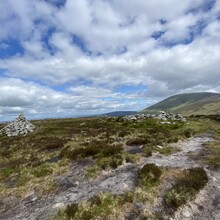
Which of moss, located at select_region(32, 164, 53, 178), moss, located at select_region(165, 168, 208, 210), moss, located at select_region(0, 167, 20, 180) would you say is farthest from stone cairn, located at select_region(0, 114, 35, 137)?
moss, located at select_region(165, 168, 208, 210)

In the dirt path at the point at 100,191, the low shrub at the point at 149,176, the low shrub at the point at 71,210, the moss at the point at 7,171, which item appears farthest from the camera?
the moss at the point at 7,171

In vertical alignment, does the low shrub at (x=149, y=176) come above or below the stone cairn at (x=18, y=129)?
below

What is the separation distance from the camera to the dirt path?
10.9 m

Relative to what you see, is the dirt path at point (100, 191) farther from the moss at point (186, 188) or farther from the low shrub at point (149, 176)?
the low shrub at point (149, 176)

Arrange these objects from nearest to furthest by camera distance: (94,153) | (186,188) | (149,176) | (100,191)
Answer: (186,188) → (100,191) → (149,176) → (94,153)

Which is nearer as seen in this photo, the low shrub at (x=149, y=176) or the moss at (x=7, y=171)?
the low shrub at (x=149, y=176)

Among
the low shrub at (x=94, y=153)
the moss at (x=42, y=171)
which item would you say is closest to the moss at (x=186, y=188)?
the low shrub at (x=94, y=153)

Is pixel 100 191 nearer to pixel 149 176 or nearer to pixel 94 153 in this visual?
pixel 149 176

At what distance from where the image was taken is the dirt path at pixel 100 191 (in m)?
10.9

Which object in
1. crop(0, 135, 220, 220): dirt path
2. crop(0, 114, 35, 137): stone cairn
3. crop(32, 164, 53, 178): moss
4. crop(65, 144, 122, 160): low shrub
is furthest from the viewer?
crop(0, 114, 35, 137): stone cairn

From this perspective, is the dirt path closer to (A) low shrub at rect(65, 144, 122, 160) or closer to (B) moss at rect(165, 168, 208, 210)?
(B) moss at rect(165, 168, 208, 210)

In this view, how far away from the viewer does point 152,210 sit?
10.9 metres

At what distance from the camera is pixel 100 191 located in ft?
43.3

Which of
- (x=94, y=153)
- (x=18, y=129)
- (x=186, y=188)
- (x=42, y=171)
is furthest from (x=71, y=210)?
(x=18, y=129)
